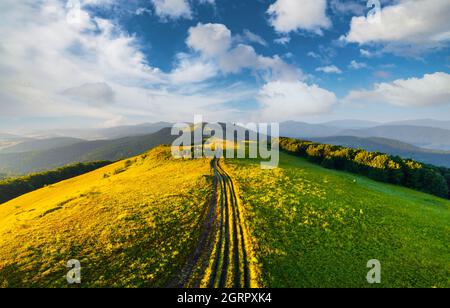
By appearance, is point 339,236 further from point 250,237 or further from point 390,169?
point 390,169

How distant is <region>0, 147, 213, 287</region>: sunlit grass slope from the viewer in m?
19.8

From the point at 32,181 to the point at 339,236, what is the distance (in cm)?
11910

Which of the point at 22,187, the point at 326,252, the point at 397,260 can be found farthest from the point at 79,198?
the point at 22,187

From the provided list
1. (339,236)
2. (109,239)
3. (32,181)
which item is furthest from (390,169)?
(32,181)

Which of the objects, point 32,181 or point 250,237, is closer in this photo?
point 250,237

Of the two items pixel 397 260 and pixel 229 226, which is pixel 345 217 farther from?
pixel 229 226

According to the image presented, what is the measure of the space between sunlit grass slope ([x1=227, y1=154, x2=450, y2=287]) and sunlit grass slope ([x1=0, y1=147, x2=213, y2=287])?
332 inches

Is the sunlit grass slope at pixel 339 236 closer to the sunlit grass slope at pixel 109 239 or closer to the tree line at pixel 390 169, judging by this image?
the sunlit grass slope at pixel 109 239

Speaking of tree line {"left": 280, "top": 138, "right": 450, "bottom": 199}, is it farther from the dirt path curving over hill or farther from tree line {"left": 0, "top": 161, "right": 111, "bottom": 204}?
tree line {"left": 0, "top": 161, "right": 111, "bottom": 204}

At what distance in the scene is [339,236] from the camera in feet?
93.8

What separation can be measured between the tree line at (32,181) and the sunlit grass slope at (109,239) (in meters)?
73.0

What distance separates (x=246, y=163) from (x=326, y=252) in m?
41.5

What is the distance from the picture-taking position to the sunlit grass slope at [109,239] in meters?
19.8

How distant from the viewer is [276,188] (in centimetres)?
4409
